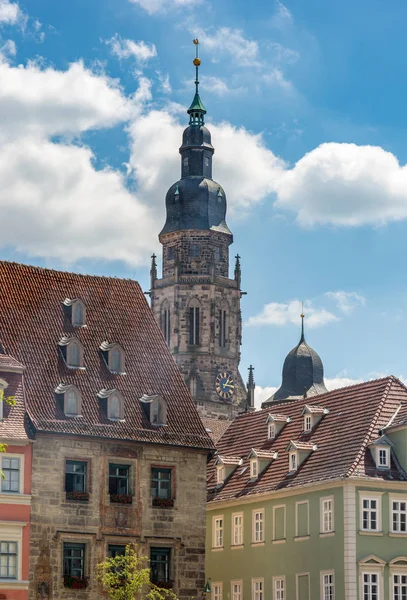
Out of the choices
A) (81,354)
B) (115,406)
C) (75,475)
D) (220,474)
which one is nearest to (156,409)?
(115,406)

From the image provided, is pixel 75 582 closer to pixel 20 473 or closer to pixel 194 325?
pixel 20 473

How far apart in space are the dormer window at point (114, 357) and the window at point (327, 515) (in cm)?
1046

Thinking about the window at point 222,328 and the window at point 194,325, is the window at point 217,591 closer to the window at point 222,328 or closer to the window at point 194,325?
the window at point 194,325

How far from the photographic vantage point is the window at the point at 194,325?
16088 cm

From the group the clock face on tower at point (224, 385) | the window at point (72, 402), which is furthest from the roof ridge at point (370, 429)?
the clock face on tower at point (224, 385)

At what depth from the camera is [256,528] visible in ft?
253

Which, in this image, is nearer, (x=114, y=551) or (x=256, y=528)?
(x=114, y=551)

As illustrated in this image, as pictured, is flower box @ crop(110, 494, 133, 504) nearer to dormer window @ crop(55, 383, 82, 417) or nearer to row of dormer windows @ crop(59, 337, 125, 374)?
dormer window @ crop(55, 383, 82, 417)

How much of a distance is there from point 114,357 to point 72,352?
2.18m

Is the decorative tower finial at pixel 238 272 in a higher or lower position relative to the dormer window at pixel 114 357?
higher

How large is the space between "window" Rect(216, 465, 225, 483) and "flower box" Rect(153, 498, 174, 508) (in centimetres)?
1113

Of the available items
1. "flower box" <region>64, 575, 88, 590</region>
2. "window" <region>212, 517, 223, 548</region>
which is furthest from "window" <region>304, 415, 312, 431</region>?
"flower box" <region>64, 575, 88, 590</region>

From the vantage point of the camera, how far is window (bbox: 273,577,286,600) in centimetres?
7425

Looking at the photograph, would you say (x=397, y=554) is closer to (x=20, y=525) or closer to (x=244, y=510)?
(x=244, y=510)
